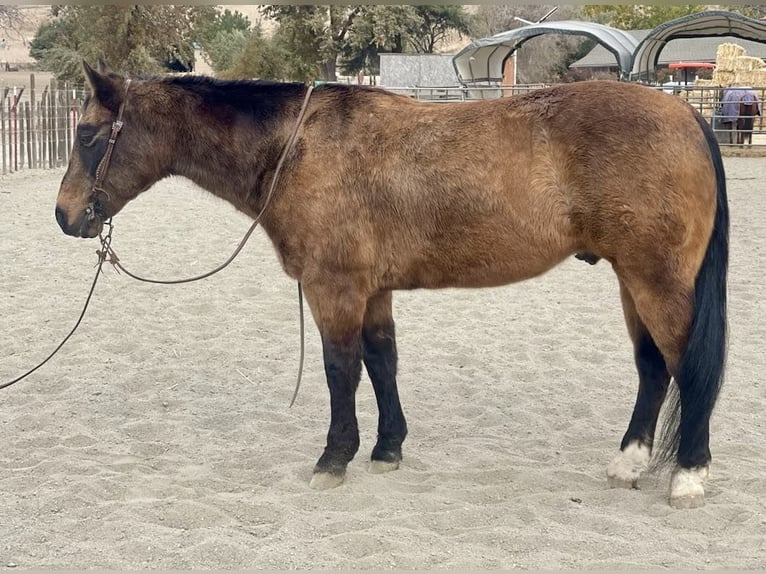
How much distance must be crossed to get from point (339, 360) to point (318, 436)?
882 mm

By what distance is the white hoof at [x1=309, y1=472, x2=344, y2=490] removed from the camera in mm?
4078

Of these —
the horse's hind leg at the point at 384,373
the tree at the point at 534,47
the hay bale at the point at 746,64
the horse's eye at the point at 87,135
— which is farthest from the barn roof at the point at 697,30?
the tree at the point at 534,47

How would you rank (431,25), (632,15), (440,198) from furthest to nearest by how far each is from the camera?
(632,15)
(431,25)
(440,198)

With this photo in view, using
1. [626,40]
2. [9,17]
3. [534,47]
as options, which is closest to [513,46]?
[626,40]

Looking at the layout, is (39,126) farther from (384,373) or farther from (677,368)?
(677,368)

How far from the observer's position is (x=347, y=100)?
421 centimetres

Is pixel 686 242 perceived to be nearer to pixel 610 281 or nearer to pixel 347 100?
pixel 347 100

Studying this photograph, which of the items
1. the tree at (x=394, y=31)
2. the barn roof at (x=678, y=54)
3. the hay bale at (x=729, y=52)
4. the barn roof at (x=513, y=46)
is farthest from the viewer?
the barn roof at (x=678, y=54)

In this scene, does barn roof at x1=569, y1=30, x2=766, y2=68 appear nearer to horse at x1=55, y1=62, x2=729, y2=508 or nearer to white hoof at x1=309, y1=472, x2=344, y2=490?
horse at x1=55, y1=62, x2=729, y2=508

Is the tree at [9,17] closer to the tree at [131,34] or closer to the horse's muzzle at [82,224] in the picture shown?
the tree at [131,34]

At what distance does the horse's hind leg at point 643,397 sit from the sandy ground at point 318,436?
0.15 m

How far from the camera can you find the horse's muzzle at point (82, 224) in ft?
14.0

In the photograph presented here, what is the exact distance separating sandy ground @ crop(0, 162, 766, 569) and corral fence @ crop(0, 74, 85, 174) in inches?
367

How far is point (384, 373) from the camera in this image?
442 centimetres
